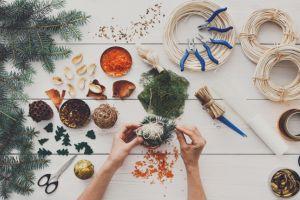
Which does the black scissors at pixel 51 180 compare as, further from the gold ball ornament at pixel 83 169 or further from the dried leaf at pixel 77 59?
the dried leaf at pixel 77 59

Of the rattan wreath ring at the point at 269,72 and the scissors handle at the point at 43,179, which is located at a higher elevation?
the rattan wreath ring at the point at 269,72

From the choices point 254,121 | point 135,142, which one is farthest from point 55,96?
point 254,121

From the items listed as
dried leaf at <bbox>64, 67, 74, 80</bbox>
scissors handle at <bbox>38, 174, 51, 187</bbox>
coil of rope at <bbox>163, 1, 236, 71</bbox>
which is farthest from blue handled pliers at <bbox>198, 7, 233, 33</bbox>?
scissors handle at <bbox>38, 174, 51, 187</bbox>

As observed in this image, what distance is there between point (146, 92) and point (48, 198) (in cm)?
63

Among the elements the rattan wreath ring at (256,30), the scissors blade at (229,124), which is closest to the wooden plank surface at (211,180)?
the scissors blade at (229,124)

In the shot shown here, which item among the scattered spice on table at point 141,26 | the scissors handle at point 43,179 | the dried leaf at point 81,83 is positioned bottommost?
the scissors handle at point 43,179

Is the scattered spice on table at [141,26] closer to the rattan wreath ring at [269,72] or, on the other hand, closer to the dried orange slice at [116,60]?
the dried orange slice at [116,60]

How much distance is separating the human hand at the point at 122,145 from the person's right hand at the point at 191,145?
18cm

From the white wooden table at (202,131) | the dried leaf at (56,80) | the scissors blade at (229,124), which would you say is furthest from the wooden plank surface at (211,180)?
the dried leaf at (56,80)

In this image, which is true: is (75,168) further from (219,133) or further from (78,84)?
(219,133)

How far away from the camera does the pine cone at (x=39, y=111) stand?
182 cm

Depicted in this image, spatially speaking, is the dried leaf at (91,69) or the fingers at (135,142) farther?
the dried leaf at (91,69)

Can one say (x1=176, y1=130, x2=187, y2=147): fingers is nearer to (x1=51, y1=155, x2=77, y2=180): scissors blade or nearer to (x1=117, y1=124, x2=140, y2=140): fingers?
(x1=117, y1=124, x2=140, y2=140): fingers

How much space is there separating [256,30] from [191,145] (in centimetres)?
58
